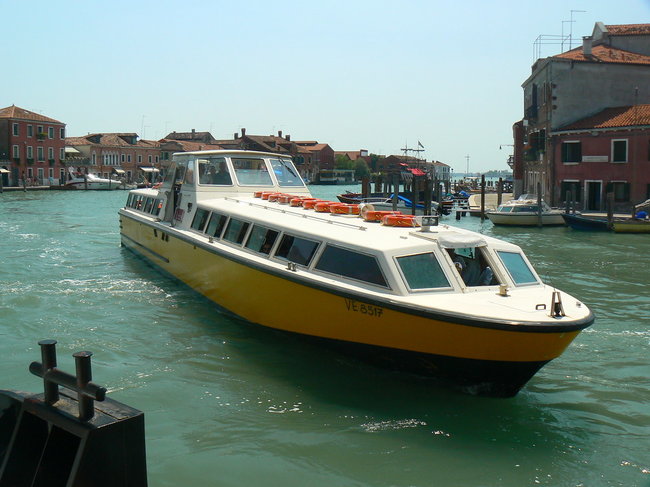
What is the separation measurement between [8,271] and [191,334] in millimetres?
8290

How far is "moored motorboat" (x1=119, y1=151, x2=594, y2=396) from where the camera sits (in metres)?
7.52

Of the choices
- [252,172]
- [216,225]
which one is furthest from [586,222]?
[216,225]

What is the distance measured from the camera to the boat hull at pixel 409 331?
24.3 feet

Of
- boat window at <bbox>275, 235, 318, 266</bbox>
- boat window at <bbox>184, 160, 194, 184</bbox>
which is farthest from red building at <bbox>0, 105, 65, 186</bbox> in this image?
boat window at <bbox>275, 235, 318, 266</bbox>

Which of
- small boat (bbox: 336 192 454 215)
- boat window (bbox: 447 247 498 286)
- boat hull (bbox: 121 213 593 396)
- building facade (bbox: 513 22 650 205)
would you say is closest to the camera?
boat hull (bbox: 121 213 593 396)

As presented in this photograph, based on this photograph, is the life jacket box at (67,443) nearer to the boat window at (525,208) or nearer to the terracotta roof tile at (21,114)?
the boat window at (525,208)

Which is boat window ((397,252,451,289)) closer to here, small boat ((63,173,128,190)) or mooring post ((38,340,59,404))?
mooring post ((38,340,59,404))

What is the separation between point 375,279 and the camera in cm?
838

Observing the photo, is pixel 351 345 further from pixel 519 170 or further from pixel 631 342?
pixel 519 170

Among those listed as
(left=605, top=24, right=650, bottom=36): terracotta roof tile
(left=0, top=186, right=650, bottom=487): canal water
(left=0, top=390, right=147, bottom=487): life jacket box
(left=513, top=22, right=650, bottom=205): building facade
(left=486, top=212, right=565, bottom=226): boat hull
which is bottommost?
(left=0, top=186, right=650, bottom=487): canal water

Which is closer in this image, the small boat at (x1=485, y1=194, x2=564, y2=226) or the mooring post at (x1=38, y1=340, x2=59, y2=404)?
the mooring post at (x1=38, y1=340, x2=59, y2=404)

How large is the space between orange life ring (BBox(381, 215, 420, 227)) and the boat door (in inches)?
1193

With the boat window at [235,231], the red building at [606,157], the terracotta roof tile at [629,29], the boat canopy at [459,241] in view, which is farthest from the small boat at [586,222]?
the boat canopy at [459,241]

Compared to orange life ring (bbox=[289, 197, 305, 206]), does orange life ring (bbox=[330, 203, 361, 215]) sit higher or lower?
lower
